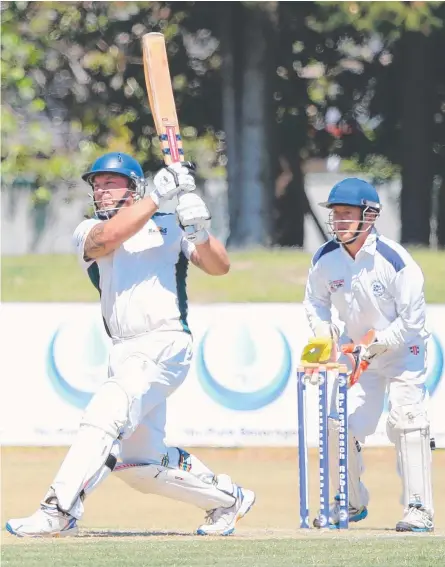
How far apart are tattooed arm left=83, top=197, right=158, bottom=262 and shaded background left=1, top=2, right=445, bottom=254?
457 inches

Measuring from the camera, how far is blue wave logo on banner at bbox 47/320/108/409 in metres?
11.1

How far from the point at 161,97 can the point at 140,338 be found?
1262 millimetres

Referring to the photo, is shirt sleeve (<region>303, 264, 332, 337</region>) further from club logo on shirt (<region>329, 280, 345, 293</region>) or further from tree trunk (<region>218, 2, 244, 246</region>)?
tree trunk (<region>218, 2, 244, 246</region>)

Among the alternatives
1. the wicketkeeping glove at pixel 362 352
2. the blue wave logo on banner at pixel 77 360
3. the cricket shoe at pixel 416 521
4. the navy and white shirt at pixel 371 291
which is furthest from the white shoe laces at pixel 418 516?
the blue wave logo on banner at pixel 77 360

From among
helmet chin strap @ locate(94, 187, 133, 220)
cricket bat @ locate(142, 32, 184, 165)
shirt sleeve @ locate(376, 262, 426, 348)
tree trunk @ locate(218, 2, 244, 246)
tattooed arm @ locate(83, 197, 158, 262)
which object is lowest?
shirt sleeve @ locate(376, 262, 426, 348)

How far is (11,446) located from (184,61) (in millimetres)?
11851

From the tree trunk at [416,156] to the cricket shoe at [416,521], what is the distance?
48.2 ft

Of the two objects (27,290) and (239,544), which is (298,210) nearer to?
(27,290)

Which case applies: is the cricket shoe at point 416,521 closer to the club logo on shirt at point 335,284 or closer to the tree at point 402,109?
the club logo on shirt at point 335,284

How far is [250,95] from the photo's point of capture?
806 inches

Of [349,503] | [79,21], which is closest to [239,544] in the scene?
[349,503]

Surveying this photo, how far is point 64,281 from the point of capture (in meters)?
16.2

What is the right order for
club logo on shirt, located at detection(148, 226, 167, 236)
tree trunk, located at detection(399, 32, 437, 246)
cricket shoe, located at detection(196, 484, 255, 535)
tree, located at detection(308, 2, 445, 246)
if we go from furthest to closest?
tree trunk, located at detection(399, 32, 437, 246) < tree, located at detection(308, 2, 445, 246) < cricket shoe, located at detection(196, 484, 255, 535) < club logo on shirt, located at detection(148, 226, 167, 236)

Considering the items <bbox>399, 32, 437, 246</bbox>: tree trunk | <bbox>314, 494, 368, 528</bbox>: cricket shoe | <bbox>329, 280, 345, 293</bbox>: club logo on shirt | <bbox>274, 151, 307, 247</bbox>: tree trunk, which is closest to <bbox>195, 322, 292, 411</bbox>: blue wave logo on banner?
<bbox>314, 494, 368, 528</bbox>: cricket shoe
